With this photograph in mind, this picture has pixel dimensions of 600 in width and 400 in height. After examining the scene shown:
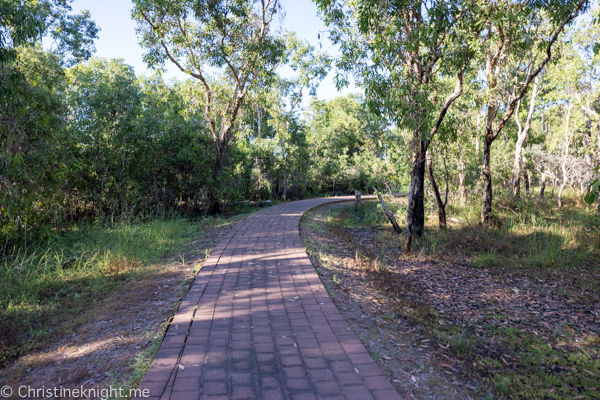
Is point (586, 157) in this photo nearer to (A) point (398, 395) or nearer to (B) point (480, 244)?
(B) point (480, 244)

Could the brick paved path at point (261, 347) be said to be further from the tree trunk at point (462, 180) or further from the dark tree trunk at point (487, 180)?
the tree trunk at point (462, 180)

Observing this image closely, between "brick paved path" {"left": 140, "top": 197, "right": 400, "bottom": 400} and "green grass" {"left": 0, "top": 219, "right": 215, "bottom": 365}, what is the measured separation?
4.60 ft

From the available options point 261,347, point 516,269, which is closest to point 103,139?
point 261,347

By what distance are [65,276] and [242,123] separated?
9601 millimetres

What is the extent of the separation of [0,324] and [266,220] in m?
7.95

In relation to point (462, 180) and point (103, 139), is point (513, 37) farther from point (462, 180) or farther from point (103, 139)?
point (103, 139)

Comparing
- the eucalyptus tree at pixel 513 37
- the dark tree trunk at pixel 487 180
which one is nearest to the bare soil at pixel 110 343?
the eucalyptus tree at pixel 513 37

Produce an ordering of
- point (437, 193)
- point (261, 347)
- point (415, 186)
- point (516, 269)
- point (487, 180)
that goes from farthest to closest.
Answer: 1. point (487, 180)
2. point (437, 193)
3. point (415, 186)
4. point (516, 269)
5. point (261, 347)

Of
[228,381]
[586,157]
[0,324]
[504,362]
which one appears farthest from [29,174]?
[586,157]

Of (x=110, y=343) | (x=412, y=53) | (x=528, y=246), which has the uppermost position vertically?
(x=412, y=53)

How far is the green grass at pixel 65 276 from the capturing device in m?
3.80

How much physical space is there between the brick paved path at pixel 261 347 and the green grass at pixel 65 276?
1402 mm

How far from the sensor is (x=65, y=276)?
5.31 metres

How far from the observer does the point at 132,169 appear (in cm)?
1059
